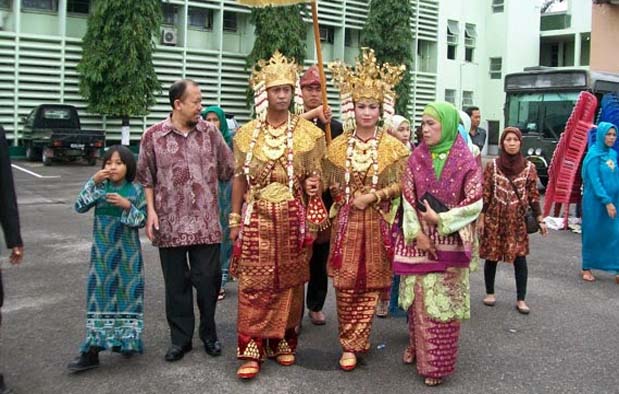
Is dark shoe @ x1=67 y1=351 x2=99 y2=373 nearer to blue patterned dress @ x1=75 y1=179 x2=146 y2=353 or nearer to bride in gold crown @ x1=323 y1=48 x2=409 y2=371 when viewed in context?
blue patterned dress @ x1=75 y1=179 x2=146 y2=353

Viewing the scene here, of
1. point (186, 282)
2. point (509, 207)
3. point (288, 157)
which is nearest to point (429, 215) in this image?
point (288, 157)

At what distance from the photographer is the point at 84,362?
14.1ft

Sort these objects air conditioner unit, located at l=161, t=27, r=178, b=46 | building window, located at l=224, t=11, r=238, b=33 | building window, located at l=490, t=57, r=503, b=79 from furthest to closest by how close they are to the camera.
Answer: building window, located at l=490, t=57, r=503, b=79 < building window, located at l=224, t=11, r=238, b=33 < air conditioner unit, located at l=161, t=27, r=178, b=46

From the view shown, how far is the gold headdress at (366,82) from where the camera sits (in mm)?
4441

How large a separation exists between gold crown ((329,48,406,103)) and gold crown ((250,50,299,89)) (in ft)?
1.06

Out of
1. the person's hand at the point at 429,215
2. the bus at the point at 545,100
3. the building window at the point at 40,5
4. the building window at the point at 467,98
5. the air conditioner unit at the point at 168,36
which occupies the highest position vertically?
the building window at the point at 40,5

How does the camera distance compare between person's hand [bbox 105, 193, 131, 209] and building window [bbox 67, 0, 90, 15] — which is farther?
building window [bbox 67, 0, 90, 15]

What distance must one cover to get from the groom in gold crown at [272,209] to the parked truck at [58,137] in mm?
15868

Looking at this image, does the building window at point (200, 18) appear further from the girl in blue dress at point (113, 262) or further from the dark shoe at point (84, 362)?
the dark shoe at point (84, 362)

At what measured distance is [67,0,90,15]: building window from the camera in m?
21.8

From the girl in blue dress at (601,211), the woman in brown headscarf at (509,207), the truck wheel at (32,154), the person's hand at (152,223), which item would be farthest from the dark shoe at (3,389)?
the truck wheel at (32,154)

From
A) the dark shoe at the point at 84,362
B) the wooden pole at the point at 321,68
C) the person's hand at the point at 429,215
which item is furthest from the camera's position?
the wooden pole at the point at 321,68

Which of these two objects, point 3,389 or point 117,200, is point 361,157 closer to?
point 117,200

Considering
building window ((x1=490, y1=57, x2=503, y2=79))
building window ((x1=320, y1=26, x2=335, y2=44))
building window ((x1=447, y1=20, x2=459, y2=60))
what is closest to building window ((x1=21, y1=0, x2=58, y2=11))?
building window ((x1=320, y1=26, x2=335, y2=44))
